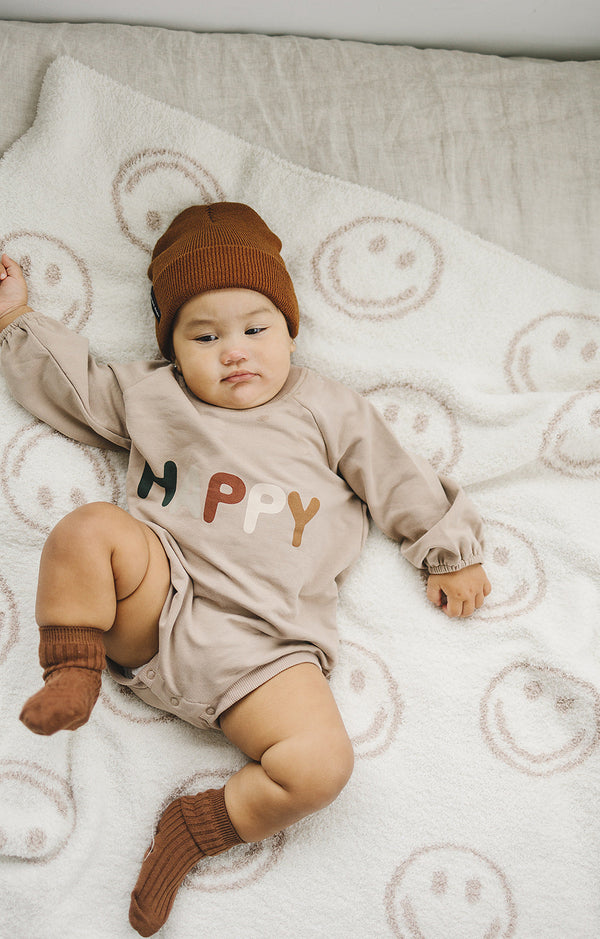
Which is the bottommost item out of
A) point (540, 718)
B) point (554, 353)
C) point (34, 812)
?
point (34, 812)

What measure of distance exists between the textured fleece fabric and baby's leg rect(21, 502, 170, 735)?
2.0 inches

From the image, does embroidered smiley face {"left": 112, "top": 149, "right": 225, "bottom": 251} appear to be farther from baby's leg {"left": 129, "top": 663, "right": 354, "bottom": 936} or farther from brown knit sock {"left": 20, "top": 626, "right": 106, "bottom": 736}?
baby's leg {"left": 129, "top": 663, "right": 354, "bottom": 936}

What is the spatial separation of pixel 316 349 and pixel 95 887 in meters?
0.86

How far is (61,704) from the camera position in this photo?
0.86m

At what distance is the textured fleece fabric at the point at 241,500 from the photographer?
1.02 m

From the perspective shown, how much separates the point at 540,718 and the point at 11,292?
104 cm

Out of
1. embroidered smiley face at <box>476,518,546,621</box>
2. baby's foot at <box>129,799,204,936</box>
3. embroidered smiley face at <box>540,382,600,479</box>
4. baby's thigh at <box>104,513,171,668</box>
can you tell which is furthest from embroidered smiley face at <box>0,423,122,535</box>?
embroidered smiley face at <box>540,382,600,479</box>

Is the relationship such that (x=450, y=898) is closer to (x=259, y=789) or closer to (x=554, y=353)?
(x=259, y=789)

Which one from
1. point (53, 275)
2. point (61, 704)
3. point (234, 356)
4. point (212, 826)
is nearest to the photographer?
point (61, 704)

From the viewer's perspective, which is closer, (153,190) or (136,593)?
(136,593)

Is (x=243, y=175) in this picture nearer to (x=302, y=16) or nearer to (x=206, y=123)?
(x=206, y=123)

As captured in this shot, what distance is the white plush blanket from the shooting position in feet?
3.29

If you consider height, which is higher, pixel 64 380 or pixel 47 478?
pixel 64 380

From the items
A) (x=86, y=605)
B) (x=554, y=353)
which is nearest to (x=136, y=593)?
(x=86, y=605)
